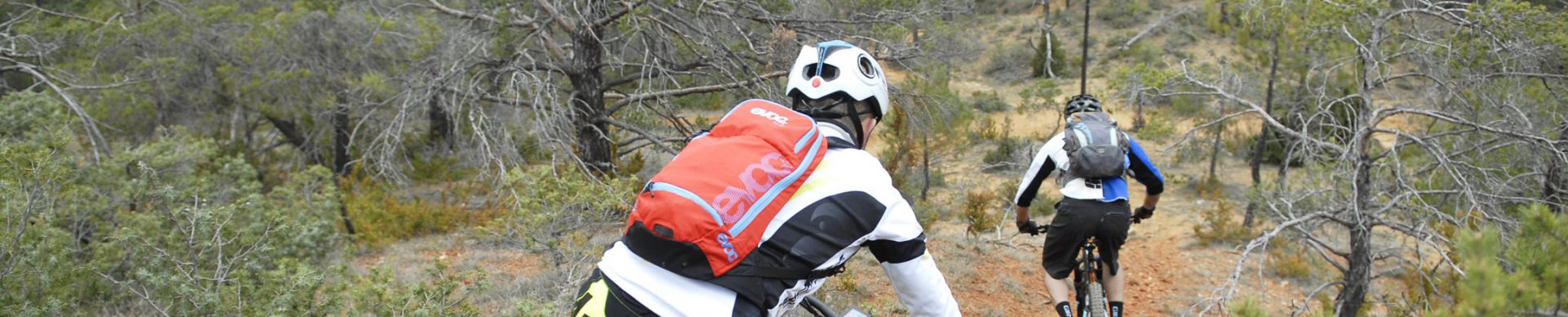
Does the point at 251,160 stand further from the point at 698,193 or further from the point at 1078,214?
the point at 698,193

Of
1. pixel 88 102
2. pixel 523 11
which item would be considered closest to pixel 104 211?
pixel 523 11

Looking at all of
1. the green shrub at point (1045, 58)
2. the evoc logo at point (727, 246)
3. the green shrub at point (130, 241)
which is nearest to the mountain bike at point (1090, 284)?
the evoc logo at point (727, 246)

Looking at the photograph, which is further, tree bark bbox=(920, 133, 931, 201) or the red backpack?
tree bark bbox=(920, 133, 931, 201)

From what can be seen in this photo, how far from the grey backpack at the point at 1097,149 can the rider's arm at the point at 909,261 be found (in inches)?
108

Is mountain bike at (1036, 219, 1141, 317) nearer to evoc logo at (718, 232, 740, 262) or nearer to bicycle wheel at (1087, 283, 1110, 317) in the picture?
bicycle wheel at (1087, 283, 1110, 317)

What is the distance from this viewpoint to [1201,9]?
3041 cm

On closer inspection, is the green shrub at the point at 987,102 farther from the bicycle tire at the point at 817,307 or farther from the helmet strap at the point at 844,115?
the helmet strap at the point at 844,115

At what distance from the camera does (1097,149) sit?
187 inches

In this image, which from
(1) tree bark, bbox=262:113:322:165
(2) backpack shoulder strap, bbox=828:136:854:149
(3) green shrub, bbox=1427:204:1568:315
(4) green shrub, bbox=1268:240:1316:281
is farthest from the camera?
(1) tree bark, bbox=262:113:322:165

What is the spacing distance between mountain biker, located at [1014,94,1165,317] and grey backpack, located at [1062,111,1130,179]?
2.0 inches

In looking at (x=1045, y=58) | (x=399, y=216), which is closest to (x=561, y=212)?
(x=399, y=216)

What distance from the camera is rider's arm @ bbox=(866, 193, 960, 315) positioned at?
2.14 metres

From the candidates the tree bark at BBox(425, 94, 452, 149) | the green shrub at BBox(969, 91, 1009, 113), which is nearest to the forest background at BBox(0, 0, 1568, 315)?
the tree bark at BBox(425, 94, 452, 149)

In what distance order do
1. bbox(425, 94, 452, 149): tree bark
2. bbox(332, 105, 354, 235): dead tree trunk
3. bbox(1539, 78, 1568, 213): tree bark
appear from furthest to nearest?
bbox(425, 94, 452, 149): tree bark < bbox(332, 105, 354, 235): dead tree trunk < bbox(1539, 78, 1568, 213): tree bark
